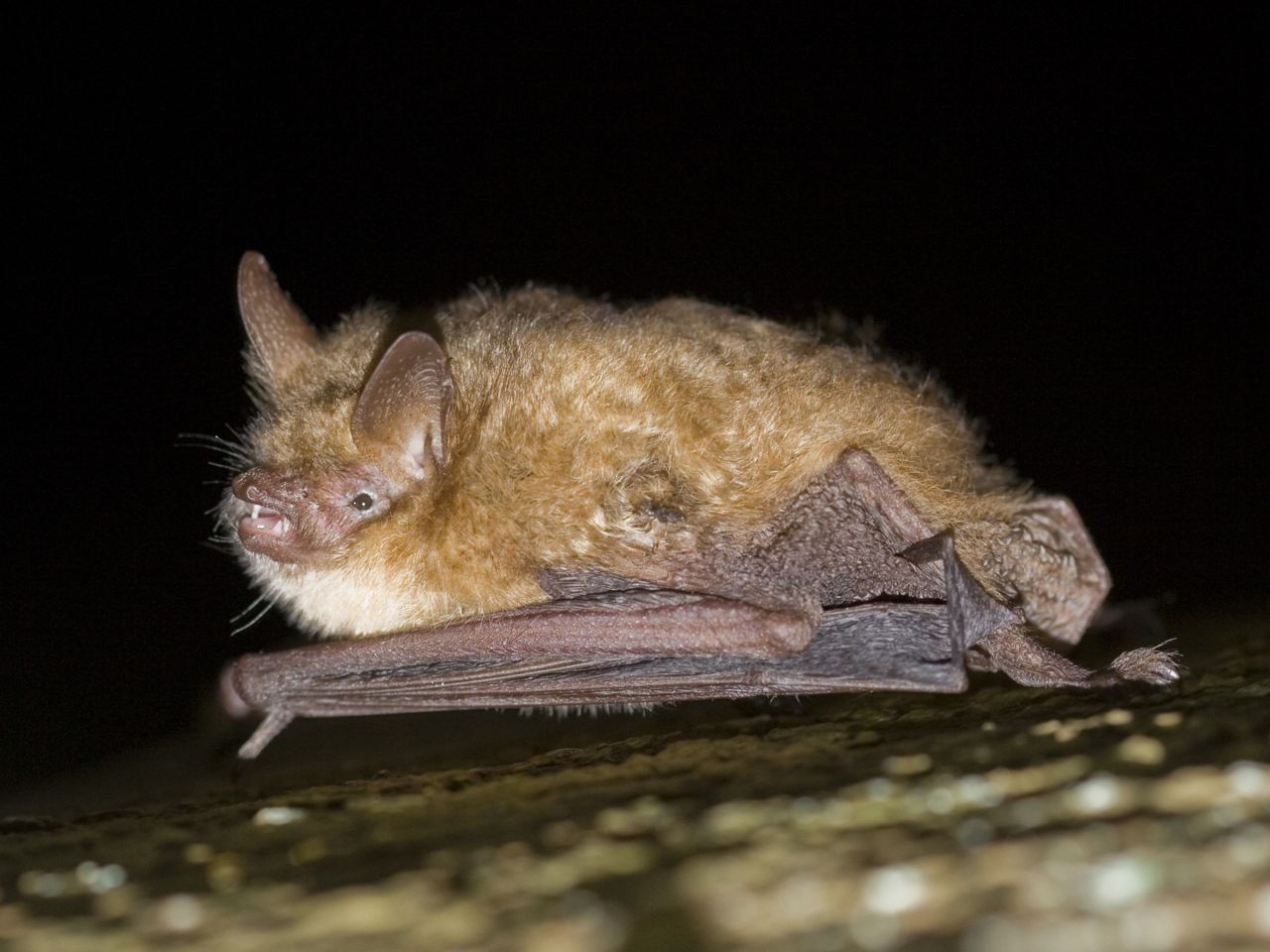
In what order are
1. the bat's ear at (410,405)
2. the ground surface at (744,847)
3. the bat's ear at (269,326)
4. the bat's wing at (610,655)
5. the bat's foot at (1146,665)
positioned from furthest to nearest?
the bat's ear at (269,326) < the bat's ear at (410,405) < the bat's wing at (610,655) < the bat's foot at (1146,665) < the ground surface at (744,847)

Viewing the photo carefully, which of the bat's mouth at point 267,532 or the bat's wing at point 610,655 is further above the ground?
the bat's mouth at point 267,532

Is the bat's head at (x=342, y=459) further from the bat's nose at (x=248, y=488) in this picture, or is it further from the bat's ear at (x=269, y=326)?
the bat's ear at (x=269, y=326)

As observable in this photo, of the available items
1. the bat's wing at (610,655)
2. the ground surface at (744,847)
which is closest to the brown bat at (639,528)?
the bat's wing at (610,655)

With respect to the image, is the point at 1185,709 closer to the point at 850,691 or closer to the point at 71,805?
the point at 850,691

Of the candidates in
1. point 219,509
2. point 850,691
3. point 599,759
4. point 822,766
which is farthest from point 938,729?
point 219,509

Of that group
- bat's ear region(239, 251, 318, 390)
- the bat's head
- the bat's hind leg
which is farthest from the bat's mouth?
the bat's hind leg

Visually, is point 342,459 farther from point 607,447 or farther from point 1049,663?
point 1049,663

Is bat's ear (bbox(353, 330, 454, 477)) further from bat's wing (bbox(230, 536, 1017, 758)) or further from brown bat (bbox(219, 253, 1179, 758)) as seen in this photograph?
bat's wing (bbox(230, 536, 1017, 758))

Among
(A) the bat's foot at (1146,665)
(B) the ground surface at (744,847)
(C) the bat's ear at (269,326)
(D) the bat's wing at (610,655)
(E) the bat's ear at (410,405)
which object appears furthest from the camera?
(C) the bat's ear at (269,326)
